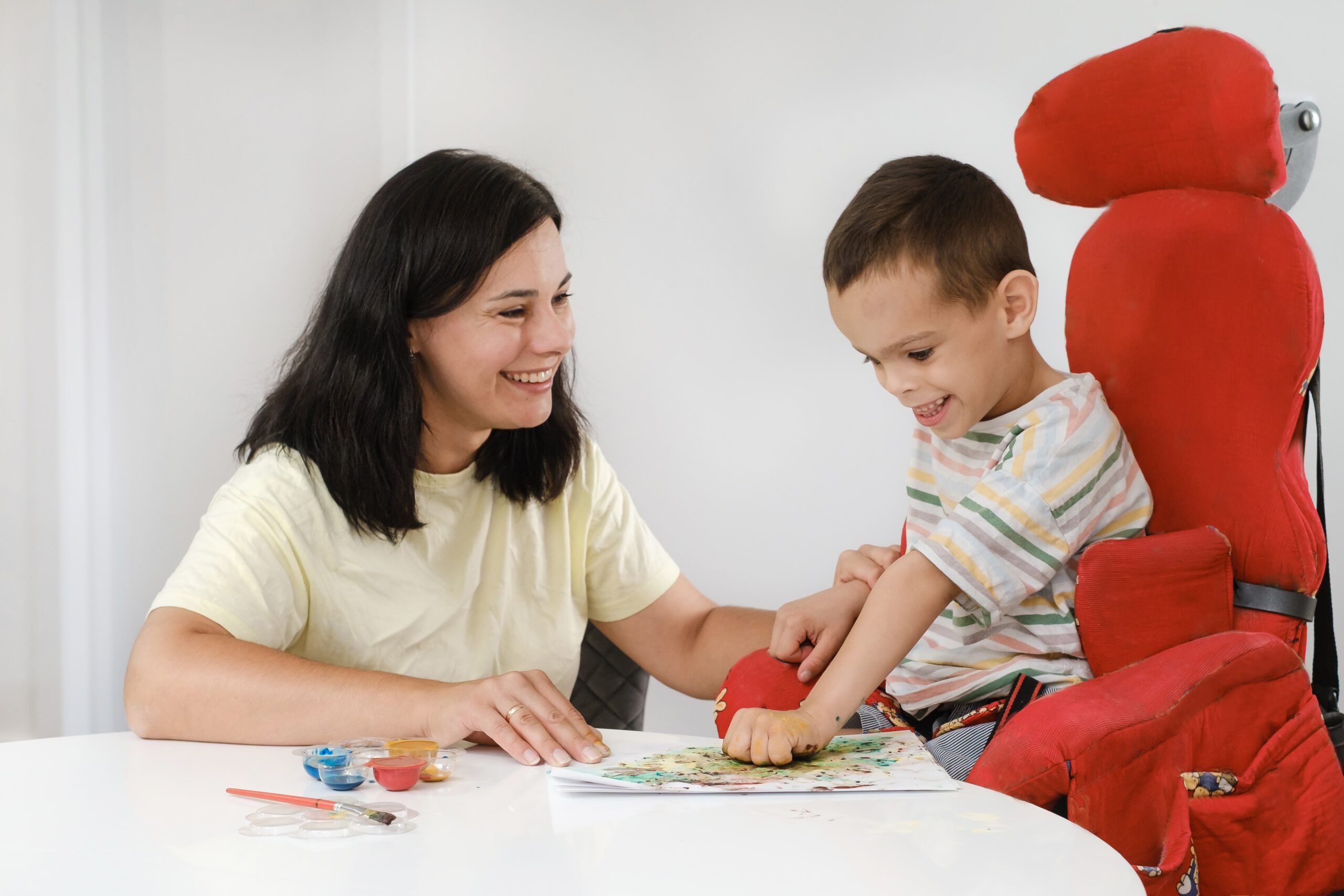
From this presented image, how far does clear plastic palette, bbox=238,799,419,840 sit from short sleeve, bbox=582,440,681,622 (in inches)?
29.8

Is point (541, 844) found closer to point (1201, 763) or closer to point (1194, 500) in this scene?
point (1201, 763)

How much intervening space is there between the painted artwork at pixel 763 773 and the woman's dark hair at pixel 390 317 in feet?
1.77

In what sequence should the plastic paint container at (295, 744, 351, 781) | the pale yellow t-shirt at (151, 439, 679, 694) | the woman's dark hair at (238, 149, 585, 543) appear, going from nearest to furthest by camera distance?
the plastic paint container at (295, 744, 351, 781)
the pale yellow t-shirt at (151, 439, 679, 694)
the woman's dark hair at (238, 149, 585, 543)

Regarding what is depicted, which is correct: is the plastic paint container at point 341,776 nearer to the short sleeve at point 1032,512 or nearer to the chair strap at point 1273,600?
the short sleeve at point 1032,512

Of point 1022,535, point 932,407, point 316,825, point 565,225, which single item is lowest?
point 316,825

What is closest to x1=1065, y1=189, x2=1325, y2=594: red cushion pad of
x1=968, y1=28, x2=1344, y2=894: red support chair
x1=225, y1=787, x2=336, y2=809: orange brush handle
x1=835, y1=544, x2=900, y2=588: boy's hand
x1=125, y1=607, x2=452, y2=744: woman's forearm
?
x1=968, y1=28, x2=1344, y2=894: red support chair

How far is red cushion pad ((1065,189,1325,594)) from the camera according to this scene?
3.77 ft

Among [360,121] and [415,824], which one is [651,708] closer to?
[360,121]

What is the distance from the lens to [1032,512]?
1094 millimetres

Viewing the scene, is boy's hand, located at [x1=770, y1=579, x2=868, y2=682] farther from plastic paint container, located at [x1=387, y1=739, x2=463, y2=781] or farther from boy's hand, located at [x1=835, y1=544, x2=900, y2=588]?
plastic paint container, located at [x1=387, y1=739, x2=463, y2=781]

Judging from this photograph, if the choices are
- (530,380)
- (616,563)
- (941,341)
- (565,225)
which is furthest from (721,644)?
(565,225)

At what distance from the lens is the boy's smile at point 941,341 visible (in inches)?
45.9

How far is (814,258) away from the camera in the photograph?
2525 mm

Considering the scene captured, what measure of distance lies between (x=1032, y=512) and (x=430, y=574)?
0.71 metres
